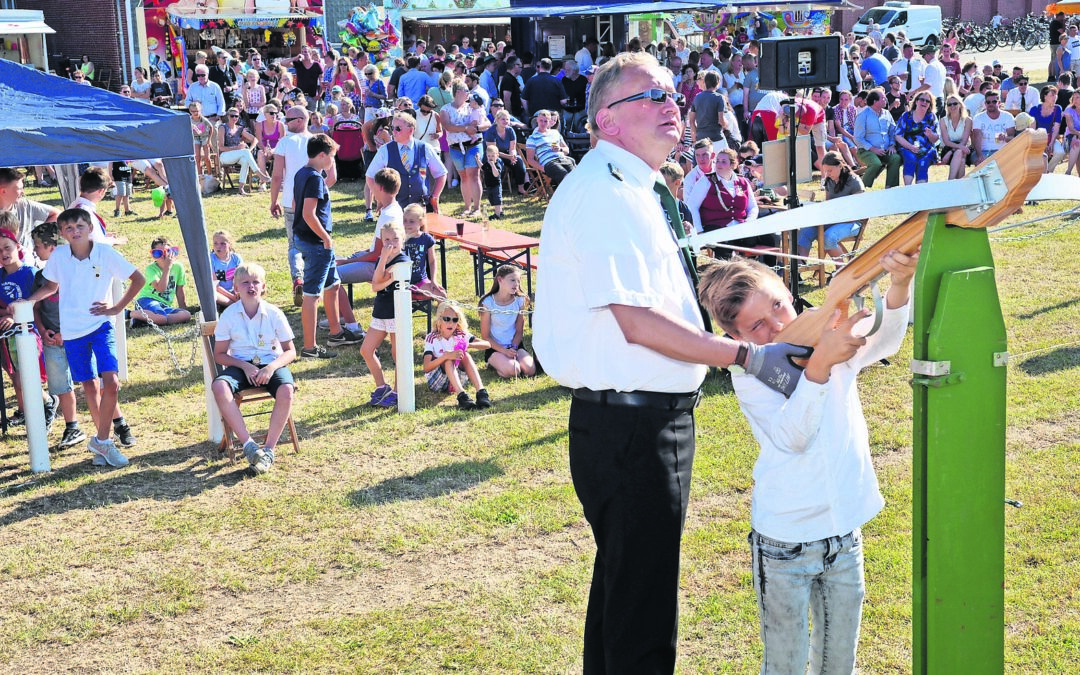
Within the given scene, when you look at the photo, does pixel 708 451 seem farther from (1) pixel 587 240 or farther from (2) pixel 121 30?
(2) pixel 121 30

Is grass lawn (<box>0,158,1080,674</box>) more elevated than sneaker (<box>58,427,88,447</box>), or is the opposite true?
sneaker (<box>58,427,88,447</box>)

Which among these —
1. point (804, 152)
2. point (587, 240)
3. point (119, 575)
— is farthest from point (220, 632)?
point (804, 152)

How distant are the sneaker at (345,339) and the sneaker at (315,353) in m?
0.26

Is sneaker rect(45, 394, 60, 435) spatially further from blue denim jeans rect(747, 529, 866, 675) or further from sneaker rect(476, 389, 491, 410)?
blue denim jeans rect(747, 529, 866, 675)

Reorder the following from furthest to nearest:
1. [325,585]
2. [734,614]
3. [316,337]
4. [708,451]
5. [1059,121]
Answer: [1059,121]
[316,337]
[708,451]
[325,585]
[734,614]

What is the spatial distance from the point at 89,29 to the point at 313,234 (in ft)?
90.3

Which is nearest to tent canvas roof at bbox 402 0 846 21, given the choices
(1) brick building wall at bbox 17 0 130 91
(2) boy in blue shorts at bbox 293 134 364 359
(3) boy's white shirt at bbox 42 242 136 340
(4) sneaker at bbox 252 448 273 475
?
(1) brick building wall at bbox 17 0 130 91

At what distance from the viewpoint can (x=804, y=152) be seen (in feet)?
32.2

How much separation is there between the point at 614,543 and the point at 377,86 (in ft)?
58.5

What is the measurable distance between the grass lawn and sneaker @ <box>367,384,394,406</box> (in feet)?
0.29

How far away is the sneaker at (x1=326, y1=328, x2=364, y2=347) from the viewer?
946cm

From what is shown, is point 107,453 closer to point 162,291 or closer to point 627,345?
point 162,291

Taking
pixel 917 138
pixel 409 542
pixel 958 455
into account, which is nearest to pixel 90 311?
pixel 409 542

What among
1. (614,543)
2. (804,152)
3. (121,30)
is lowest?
(614,543)
